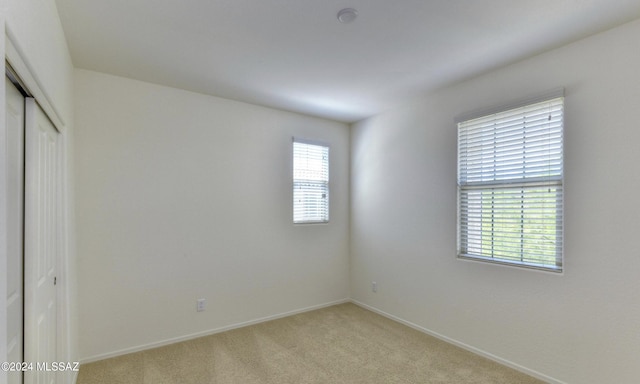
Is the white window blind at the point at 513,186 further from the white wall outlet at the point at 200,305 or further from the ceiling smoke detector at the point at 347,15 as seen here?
the white wall outlet at the point at 200,305

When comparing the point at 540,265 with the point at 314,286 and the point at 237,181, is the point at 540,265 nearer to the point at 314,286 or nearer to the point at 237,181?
the point at 314,286

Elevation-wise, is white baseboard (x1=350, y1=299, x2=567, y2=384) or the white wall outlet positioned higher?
the white wall outlet

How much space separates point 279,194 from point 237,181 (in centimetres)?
57

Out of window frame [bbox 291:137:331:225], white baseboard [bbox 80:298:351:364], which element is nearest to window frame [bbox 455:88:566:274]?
window frame [bbox 291:137:331:225]

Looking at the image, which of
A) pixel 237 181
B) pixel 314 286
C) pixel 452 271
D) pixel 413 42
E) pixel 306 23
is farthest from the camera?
pixel 314 286

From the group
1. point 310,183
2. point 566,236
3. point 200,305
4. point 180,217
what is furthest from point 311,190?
point 566,236

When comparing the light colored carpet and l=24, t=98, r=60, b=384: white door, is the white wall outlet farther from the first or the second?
l=24, t=98, r=60, b=384: white door

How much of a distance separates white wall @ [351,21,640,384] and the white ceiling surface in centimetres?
25

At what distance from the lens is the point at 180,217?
127 inches

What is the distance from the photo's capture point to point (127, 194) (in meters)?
2.97

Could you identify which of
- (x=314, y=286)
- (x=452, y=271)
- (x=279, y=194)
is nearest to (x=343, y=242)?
(x=314, y=286)

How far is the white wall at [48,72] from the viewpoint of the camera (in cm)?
109

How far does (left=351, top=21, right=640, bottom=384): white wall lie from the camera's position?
212 centimetres

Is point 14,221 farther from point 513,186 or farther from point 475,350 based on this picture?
point 475,350
